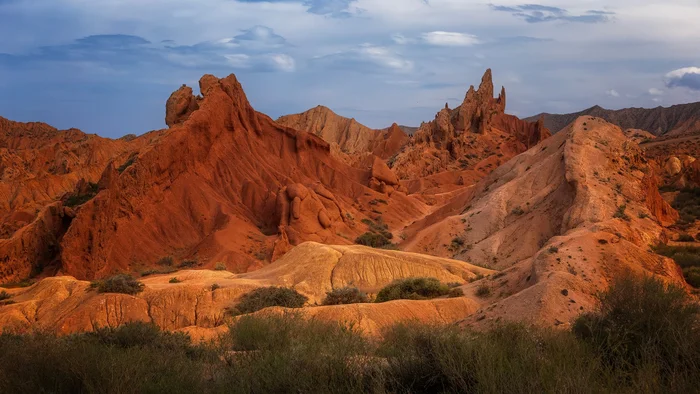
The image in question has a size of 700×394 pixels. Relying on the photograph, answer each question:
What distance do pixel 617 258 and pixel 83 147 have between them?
83643 mm

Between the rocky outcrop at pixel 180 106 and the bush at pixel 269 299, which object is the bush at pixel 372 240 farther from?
the bush at pixel 269 299

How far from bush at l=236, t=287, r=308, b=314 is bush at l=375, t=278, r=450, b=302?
313 cm

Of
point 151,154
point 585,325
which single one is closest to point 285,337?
point 585,325

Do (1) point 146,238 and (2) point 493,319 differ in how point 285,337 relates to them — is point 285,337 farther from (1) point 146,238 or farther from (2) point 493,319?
(1) point 146,238

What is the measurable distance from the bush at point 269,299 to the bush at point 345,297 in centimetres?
105

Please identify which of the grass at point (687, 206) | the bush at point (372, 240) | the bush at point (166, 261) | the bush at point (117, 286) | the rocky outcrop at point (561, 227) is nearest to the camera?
the rocky outcrop at point (561, 227)

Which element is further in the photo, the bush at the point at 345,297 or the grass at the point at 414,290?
the bush at the point at 345,297

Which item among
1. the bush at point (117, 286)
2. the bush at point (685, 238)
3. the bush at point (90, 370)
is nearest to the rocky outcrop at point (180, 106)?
the bush at point (117, 286)

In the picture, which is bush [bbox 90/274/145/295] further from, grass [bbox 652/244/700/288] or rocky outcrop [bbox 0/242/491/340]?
grass [bbox 652/244/700/288]

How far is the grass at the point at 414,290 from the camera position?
22.7 metres

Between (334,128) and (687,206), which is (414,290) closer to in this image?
(687,206)

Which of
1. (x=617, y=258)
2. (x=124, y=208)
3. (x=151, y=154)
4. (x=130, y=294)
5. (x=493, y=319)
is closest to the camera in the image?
(x=493, y=319)

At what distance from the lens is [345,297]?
23.1 m

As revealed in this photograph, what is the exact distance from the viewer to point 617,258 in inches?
748
